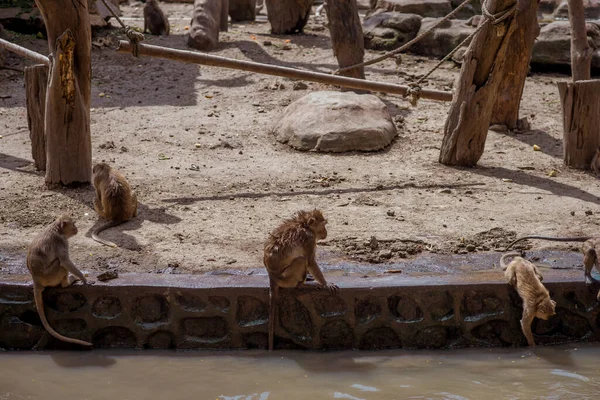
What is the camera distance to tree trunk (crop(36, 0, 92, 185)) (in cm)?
820

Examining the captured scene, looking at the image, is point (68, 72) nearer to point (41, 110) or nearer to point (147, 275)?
point (41, 110)

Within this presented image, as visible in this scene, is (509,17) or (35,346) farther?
(509,17)

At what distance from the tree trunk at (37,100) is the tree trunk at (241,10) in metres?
10.1

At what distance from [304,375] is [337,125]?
4.92 metres

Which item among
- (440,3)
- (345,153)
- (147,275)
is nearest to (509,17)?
(345,153)

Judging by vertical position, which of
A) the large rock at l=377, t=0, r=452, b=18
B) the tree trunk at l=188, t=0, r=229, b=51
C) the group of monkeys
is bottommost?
the group of monkeys

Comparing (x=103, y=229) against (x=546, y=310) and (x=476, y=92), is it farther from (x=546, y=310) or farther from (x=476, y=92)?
(x=476, y=92)

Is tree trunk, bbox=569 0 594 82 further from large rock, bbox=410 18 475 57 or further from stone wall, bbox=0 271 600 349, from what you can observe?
stone wall, bbox=0 271 600 349

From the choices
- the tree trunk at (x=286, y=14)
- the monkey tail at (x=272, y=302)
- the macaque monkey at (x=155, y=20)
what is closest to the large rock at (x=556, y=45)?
the tree trunk at (x=286, y=14)

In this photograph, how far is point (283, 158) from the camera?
10.1 meters

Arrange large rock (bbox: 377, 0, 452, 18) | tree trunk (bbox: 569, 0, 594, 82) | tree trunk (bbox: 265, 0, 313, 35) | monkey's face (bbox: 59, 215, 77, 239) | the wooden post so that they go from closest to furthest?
monkey's face (bbox: 59, 215, 77, 239)
the wooden post
tree trunk (bbox: 569, 0, 594, 82)
tree trunk (bbox: 265, 0, 313, 35)
large rock (bbox: 377, 0, 452, 18)

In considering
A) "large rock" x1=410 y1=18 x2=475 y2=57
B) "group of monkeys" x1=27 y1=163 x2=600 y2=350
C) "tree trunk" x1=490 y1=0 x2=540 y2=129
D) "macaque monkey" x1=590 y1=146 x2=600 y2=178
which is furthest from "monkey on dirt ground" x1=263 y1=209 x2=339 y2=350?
"large rock" x1=410 y1=18 x2=475 y2=57

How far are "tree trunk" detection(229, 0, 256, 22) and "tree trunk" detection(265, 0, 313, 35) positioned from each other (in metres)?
2.01

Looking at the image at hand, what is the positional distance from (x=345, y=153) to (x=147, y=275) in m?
4.36
